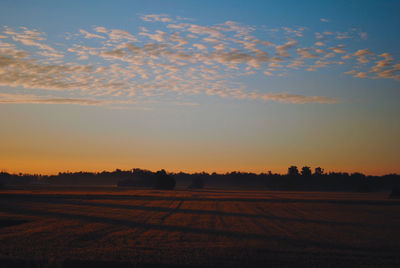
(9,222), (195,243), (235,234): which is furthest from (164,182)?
(195,243)

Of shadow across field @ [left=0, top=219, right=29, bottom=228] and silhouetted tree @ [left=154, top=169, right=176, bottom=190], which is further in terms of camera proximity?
silhouetted tree @ [left=154, top=169, right=176, bottom=190]

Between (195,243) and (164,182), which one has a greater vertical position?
(164,182)

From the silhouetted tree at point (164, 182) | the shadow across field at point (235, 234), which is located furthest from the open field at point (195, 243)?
the silhouetted tree at point (164, 182)

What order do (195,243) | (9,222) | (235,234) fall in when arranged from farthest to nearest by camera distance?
(9,222)
(235,234)
(195,243)

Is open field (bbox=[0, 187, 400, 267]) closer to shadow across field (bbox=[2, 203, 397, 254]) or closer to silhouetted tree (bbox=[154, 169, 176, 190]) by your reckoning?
shadow across field (bbox=[2, 203, 397, 254])

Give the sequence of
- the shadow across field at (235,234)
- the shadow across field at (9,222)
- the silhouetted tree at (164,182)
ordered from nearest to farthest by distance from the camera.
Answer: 1. the shadow across field at (235,234)
2. the shadow across field at (9,222)
3. the silhouetted tree at (164,182)

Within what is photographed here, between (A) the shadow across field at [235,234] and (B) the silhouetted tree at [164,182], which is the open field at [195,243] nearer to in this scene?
(A) the shadow across field at [235,234]

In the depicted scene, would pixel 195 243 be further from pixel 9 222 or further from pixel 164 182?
pixel 164 182

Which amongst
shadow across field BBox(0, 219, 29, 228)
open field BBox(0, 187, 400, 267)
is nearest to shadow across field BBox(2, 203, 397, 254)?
open field BBox(0, 187, 400, 267)

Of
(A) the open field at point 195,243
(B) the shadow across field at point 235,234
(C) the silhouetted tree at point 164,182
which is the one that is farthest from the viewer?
(C) the silhouetted tree at point 164,182

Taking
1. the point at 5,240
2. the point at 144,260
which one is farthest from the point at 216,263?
the point at 5,240

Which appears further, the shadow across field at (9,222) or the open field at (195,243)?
the shadow across field at (9,222)

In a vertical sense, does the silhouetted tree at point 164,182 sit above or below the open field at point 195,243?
above

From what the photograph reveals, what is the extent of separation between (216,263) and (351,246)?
32.4 ft
